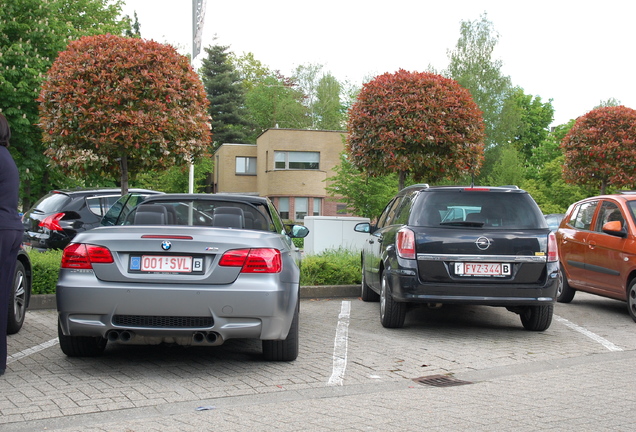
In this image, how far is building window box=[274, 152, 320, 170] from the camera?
4838 centimetres

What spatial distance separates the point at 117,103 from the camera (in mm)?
12773

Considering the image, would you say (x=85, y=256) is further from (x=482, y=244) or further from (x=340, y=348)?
(x=482, y=244)

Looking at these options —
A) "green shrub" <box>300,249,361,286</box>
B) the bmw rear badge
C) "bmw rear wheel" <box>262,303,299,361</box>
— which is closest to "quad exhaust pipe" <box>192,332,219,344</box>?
"bmw rear wheel" <box>262,303,299,361</box>

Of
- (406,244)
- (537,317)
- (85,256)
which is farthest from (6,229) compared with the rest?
(537,317)

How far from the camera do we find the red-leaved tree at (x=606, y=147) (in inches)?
899

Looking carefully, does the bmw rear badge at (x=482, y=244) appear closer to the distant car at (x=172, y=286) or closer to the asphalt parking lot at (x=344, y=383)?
the asphalt parking lot at (x=344, y=383)

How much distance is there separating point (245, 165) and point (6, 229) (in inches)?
1907

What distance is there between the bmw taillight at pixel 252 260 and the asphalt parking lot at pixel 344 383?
88 centimetres

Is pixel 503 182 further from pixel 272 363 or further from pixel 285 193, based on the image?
pixel 272 363

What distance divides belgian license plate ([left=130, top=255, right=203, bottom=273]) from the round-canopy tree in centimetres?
749

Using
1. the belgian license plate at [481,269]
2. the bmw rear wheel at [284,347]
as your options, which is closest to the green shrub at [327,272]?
the belgian license plate at [481,269]

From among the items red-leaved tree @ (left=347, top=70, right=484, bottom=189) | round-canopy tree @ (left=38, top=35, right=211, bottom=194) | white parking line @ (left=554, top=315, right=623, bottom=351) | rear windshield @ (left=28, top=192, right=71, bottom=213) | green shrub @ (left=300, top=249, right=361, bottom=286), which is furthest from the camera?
red-leaved tree @ (left=347, top=70, right=484, bottom=189)

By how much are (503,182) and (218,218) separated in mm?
49484

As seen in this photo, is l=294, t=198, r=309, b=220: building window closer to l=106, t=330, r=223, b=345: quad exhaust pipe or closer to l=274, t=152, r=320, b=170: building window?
l=274, t=152, r=320, b=170: building window
